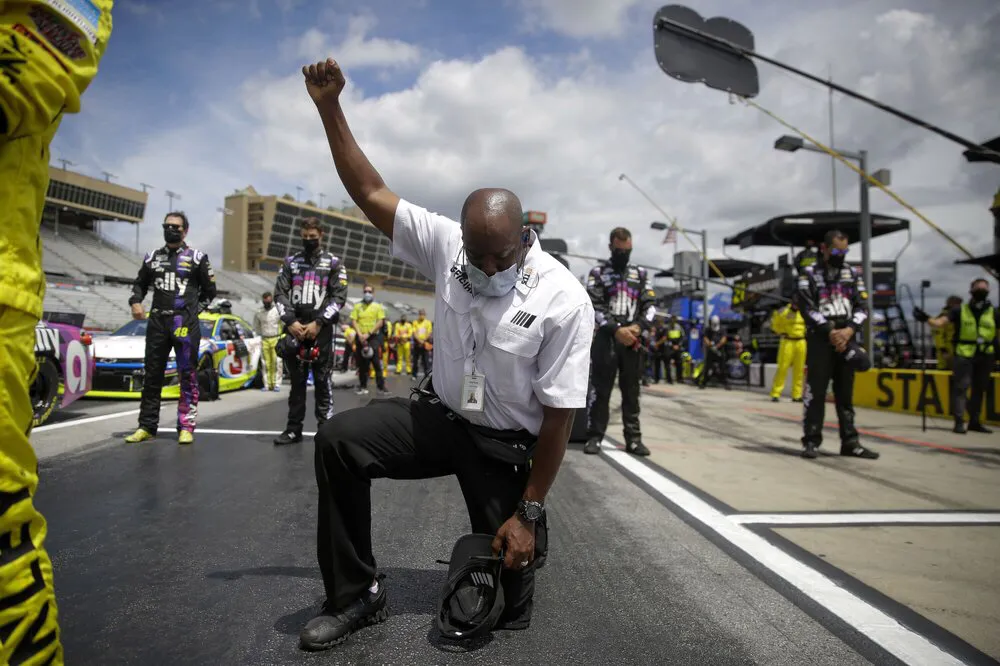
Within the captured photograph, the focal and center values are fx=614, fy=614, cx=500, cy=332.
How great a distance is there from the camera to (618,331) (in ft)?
19.5

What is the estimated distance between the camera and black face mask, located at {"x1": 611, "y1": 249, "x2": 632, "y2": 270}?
20.3 feet

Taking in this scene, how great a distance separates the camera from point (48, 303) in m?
24.1

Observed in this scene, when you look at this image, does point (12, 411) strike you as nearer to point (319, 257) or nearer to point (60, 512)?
point (60, 512)

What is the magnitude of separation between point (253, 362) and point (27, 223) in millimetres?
11082

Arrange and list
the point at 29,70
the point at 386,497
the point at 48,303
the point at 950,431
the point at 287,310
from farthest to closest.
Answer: the point at 48,303
the point at 950,431
the point at 287,310
the point at 386,497
the point at 29,70

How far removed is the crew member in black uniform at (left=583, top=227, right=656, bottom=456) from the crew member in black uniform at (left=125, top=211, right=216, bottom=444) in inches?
152

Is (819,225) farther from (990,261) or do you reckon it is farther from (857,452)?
(857,452)

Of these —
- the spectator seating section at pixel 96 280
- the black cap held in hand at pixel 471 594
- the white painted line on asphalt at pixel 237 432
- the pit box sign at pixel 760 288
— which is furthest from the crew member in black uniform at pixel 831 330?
the spectator seating section at pixel 96 280

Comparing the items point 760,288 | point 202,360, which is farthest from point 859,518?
point 760,288

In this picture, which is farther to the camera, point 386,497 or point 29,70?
point 386,497

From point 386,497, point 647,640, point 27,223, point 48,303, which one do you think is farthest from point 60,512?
point 48,303

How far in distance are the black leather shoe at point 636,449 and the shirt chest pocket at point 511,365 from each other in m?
3.94

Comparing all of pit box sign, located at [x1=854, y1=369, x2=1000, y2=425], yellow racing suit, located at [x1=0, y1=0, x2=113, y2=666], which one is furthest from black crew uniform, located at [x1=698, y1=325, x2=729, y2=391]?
yellow racing suit, located at [x1=0, y1=0, x2=113, y2=666]

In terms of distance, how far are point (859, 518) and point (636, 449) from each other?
235cm
